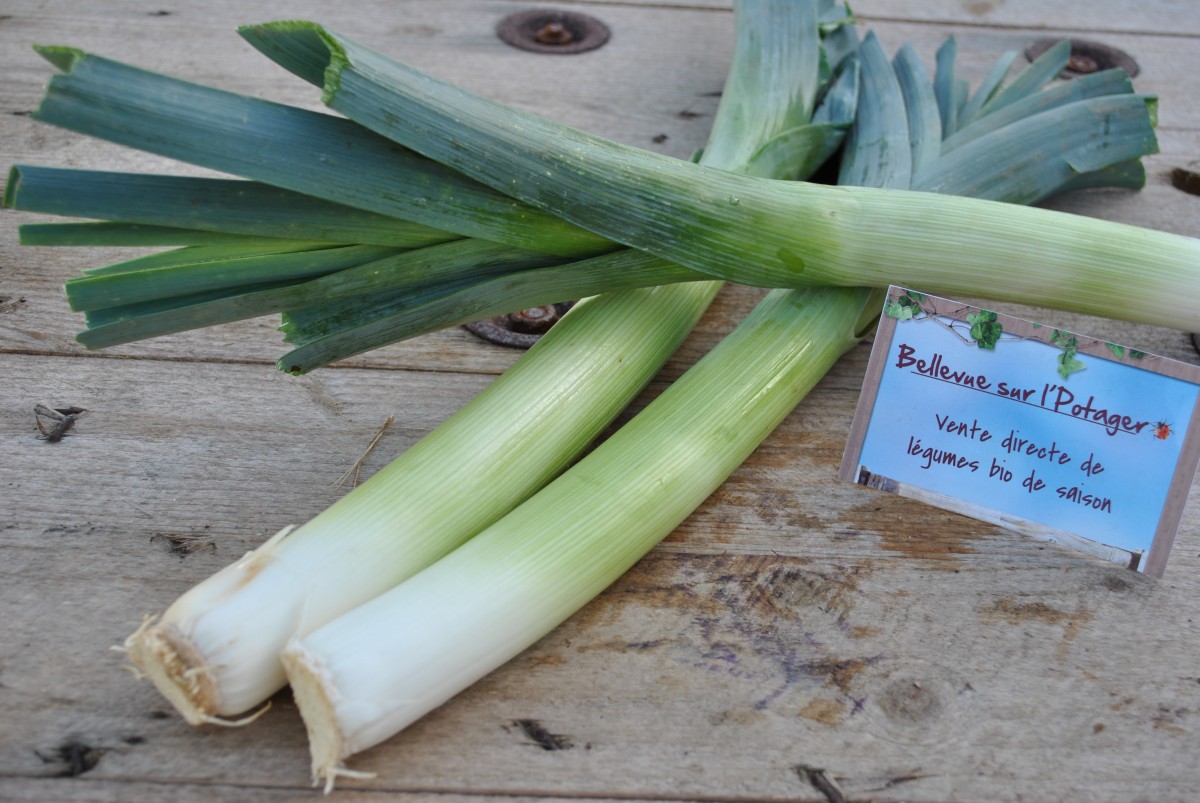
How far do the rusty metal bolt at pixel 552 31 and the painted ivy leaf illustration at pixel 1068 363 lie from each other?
4.80ft

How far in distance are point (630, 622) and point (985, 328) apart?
55cm

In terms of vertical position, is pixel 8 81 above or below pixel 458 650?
above

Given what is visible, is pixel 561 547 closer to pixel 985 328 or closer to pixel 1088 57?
pixel 985 328

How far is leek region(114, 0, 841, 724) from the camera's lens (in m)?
0.95

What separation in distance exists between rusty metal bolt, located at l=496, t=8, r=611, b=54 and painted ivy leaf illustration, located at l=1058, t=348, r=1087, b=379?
1462 mm

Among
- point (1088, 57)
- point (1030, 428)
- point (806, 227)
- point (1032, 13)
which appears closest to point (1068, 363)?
point (1030, 428)

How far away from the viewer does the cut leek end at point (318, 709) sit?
0.92 m

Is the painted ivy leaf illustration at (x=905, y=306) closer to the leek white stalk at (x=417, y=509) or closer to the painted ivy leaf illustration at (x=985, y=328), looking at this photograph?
the painted ivy leaf illustration at (x=985, y=328)

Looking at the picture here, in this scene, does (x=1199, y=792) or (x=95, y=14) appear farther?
(x=95, y=14)

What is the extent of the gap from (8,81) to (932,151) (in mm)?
1827

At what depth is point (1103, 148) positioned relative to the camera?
161 centimetres

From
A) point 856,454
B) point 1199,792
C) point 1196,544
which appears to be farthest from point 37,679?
point 1196,544

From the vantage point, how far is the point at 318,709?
93cm

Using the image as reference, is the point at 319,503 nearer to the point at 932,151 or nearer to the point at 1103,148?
the point at 932,151
